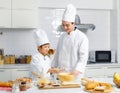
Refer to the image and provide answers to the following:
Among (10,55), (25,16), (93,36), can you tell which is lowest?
(10,55)

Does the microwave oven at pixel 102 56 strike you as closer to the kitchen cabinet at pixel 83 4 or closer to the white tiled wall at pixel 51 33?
the white tiled wall at pixel 51 33

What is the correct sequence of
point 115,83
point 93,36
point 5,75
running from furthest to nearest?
point 93,36 → point 5,75 → point 115,83

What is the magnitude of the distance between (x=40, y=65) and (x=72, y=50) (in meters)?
0.45

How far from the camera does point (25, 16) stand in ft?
14.5

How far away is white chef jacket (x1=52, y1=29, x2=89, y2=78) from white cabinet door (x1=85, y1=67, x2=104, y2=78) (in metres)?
1.57

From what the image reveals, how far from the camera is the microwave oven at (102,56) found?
4.80 meters

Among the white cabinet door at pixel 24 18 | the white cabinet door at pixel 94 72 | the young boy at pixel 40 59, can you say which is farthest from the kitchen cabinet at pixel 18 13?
the young boy at pixel 40 59

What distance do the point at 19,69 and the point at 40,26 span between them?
1018 millimetres

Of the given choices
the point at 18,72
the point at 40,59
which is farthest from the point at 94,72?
the point at 40,59

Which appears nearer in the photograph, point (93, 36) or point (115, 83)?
point (115, 83)

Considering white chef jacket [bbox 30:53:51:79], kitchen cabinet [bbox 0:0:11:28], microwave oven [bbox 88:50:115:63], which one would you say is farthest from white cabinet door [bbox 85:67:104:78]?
white chef jacket [bbox 30:53:51:79]

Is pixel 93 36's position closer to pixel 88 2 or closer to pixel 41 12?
pixel 88 2

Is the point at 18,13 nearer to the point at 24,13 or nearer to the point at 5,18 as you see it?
the point at 24,13

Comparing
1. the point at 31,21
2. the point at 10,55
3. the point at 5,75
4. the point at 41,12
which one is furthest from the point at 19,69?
the point at 41,12
